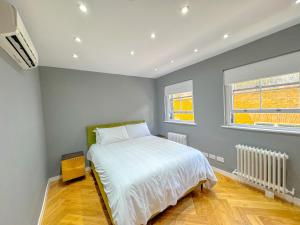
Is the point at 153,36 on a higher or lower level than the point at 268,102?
higher

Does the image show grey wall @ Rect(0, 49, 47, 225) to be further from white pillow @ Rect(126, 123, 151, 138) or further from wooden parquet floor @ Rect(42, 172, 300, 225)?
white pillow @ Rect(126, 123, 151, 138)

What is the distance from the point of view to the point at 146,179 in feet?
4.63

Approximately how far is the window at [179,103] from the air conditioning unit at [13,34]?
9.36 ft

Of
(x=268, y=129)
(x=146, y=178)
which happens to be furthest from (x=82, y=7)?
(x=268, y=129)

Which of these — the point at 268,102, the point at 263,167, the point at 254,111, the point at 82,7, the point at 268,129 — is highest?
the point at 82,7

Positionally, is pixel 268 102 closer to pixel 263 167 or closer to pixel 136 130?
pixel 263 167

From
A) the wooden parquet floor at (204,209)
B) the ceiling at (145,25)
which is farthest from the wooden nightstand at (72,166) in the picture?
the ceiling at (145,25)

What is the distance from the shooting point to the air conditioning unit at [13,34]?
2.89ft

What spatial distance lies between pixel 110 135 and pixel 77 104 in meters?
1.03

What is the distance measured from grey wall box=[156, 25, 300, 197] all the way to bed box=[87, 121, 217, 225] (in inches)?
32.3

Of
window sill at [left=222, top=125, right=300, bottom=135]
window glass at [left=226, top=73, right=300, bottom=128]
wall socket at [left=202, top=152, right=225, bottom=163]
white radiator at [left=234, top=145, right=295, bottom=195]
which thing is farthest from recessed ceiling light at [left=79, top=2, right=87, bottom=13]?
wall socket at [left=202, top=152, right=225, bottom=163]

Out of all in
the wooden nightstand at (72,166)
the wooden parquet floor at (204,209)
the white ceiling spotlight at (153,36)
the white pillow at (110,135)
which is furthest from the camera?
the white pillow at (110,135)

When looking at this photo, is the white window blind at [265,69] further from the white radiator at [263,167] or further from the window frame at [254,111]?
the white radiator at [263,167]

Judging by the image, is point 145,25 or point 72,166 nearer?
point 145,25
